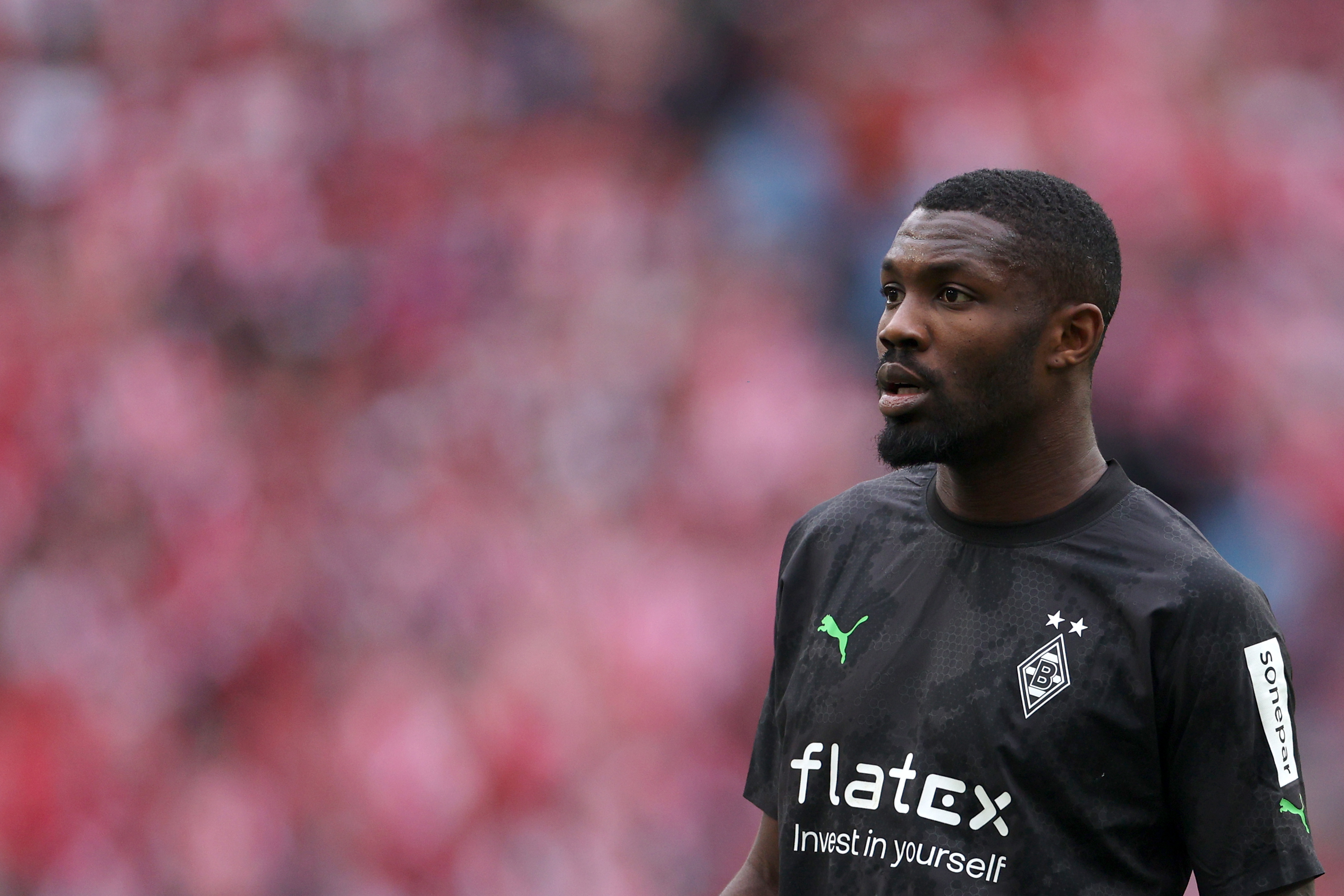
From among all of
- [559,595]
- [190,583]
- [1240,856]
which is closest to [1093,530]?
[1240,856]

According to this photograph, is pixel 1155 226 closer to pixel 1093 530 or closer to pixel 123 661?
pixel 1093 530

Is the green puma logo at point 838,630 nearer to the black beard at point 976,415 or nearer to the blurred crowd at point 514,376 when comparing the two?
the black beard at point 976,415

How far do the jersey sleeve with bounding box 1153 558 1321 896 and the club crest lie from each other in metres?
0.09

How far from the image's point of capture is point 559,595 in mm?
4180

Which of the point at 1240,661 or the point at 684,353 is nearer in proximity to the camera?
the point at 1240,661

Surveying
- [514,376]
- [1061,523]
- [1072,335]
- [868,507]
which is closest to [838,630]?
[868,507]

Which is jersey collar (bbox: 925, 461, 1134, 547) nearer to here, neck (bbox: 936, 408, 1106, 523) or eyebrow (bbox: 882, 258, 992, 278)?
neck (bbox: 936, 408, 1106, 523)

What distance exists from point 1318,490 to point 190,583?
3.30m

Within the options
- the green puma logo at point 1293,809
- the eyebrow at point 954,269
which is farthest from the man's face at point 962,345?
the green puma logo at point 1293,809

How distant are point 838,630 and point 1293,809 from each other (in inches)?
19.7

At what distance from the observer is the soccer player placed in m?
1.42

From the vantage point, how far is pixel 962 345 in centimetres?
157

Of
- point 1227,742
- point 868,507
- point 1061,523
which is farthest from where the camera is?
point 868,507

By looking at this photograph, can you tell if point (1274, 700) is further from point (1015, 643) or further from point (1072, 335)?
point (1072, 335)
